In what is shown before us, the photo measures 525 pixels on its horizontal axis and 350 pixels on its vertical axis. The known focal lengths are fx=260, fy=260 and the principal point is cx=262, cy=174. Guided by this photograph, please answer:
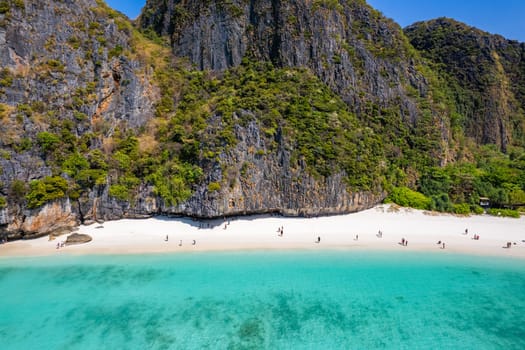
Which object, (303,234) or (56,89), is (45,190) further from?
(303,234)

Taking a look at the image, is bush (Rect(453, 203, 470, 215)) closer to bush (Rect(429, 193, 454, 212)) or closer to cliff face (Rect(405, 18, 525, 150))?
bush (Rect(429, 193, 454, 212))

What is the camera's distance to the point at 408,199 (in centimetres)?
3300

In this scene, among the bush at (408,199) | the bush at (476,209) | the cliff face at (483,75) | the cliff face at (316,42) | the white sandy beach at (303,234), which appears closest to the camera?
the white sandy beach at (303,234)

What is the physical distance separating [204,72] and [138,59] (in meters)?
9.87

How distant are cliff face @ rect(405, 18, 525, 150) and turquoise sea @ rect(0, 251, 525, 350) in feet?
153

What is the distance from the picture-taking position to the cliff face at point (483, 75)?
54812 mm

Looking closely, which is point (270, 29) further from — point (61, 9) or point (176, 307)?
point (176, 307)

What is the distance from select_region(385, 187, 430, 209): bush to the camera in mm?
32469

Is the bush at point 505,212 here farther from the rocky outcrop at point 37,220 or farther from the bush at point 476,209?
the rocky outcrop at point 37,220

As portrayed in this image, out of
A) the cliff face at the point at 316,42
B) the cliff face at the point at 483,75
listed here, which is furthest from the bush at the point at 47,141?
the cliff face at the point at 483,75

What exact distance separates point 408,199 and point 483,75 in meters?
45.5

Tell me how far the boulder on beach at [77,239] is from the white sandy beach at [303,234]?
62cm

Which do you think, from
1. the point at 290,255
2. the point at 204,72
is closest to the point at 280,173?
the point at 290,255

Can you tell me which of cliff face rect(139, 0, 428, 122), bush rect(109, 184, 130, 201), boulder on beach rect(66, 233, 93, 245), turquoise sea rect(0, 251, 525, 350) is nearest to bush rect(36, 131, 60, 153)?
bush rect(109, 184, 130, 201)
